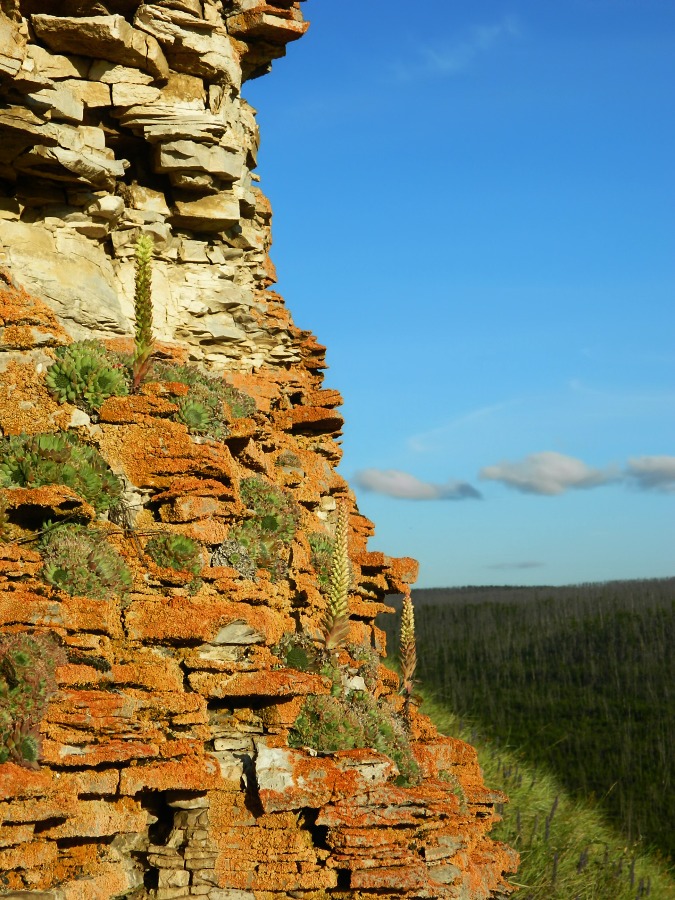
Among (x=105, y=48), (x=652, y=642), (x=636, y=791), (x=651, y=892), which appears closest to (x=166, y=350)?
(x=105, y=48)

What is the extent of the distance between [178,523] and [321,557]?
402 cm

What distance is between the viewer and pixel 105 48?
16.0m

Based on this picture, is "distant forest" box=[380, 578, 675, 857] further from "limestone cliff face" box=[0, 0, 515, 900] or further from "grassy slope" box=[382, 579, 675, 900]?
"limestone cliff face" box=[0, 0, 515, 900]

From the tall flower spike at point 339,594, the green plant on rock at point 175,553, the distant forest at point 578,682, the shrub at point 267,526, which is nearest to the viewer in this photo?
the green plant on rock at point 175,553

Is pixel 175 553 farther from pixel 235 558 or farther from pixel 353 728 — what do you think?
pixel 353 728

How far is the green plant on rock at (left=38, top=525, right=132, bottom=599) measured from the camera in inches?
432

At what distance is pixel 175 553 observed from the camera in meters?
11.8

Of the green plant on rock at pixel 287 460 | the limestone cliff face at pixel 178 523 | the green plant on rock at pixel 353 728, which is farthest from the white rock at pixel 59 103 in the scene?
the green plant on rock at pixel 353 728

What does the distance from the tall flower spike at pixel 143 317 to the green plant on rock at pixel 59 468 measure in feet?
4.99

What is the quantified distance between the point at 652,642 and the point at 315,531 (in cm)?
3145

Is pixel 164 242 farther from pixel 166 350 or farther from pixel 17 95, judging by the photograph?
pixel 17 95

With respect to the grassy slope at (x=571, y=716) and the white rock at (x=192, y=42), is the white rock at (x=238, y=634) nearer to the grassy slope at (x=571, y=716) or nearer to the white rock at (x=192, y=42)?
the grassy slope at (x=571, y=716)

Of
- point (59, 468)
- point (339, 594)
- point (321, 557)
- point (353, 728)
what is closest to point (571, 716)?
point (321, 557)

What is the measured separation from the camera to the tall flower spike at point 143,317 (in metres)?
13.6
